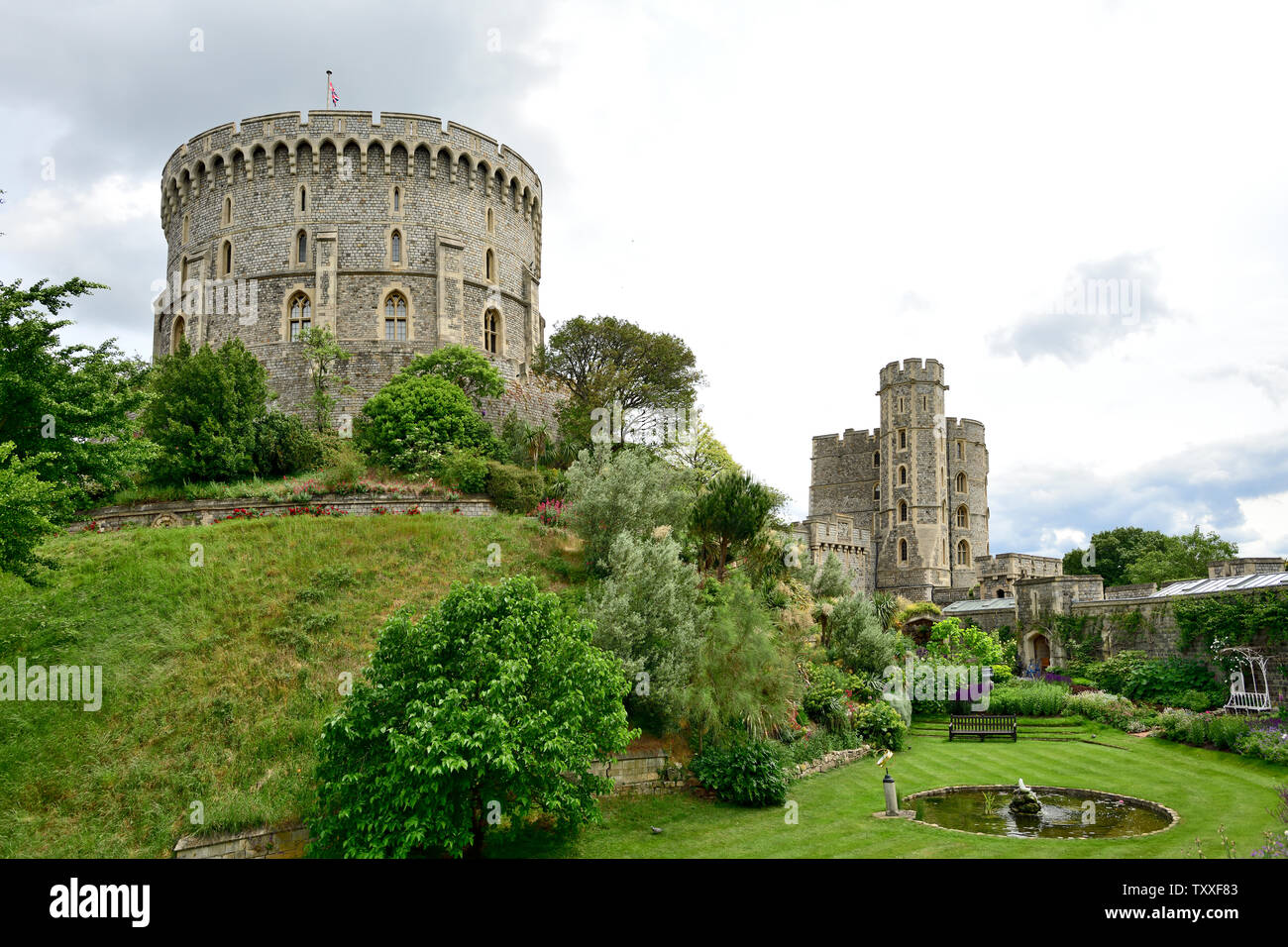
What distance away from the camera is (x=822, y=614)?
2672cm

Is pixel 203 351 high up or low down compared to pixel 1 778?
up

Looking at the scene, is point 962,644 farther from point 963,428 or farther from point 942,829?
point 963,428

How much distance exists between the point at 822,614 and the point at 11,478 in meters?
21.5

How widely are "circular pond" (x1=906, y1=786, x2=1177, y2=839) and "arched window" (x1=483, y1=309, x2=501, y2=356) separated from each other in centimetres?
3111

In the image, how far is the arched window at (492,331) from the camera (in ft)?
136

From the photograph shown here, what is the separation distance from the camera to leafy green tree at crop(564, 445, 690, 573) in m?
21.3

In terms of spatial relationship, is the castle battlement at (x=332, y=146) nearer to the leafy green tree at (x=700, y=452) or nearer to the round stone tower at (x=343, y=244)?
the round stone tower at (x=343, y=244)

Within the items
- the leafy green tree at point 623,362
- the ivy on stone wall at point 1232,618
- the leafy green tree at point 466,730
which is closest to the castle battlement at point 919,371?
the leafy green tree at point 623,362

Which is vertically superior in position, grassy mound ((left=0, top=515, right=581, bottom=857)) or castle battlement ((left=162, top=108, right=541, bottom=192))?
castle battlement ((left=162, top=108, right=541, bottom=192))

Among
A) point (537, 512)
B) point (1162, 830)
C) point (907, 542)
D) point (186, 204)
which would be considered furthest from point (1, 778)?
point (907, 542)

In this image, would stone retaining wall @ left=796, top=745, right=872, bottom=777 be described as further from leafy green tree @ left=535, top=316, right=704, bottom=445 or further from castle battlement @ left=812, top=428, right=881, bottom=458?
castle battlement @ left=812, top=428, right=881, bottom=458

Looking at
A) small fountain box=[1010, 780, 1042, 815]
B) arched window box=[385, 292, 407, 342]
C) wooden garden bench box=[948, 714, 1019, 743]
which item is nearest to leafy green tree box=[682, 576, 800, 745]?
small fountain box=[1010, 780, 1042, 815]

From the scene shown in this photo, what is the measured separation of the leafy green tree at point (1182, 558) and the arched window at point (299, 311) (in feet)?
171
